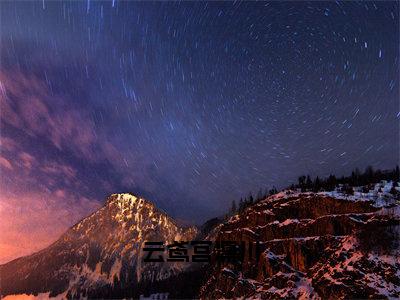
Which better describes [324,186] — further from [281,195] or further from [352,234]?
[352,234]

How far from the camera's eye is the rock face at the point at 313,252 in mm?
117125

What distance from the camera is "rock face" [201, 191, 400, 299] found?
117125mm

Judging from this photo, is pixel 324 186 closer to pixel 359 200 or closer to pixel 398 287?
pixel 359 200

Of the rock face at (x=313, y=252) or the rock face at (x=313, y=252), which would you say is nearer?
the rock face at (x=313, y=252)

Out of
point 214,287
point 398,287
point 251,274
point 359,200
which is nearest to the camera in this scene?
point 398,287

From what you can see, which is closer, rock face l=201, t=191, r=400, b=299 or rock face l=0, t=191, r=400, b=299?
rock face l=201, t=191, r=400, b=299

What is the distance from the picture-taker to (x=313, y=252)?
5640 inches

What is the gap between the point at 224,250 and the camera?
178m

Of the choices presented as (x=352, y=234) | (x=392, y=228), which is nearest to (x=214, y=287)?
(x=352, y=234)

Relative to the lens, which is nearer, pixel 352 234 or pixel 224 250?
pixel 352 234

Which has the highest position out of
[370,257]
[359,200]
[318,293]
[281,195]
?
[281,195]

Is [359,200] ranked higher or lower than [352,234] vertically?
higher

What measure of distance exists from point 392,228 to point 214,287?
7308 cm

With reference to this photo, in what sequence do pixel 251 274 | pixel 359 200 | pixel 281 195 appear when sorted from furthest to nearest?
pixel 281 195 < pixel 251 274 < pixel 359 200
